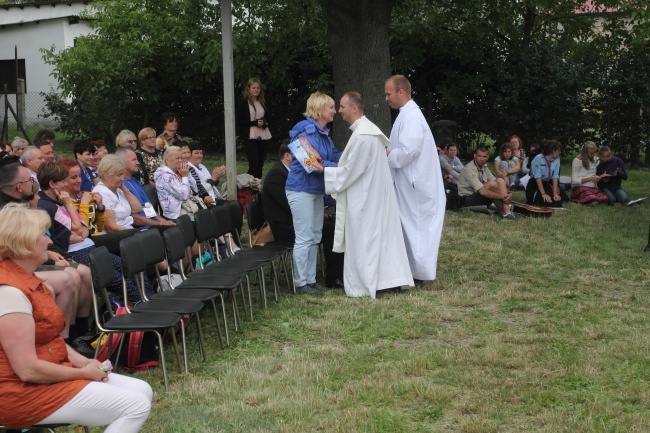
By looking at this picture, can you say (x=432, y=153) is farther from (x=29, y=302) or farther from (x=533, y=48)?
(x=533, y=48)

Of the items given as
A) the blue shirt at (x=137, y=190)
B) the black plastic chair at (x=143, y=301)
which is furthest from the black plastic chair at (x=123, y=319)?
the blue shirt at (x=137, y=190)

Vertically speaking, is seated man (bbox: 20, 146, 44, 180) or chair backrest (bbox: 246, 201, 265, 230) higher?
seated man (bbox: 20, 146, 44, 180)

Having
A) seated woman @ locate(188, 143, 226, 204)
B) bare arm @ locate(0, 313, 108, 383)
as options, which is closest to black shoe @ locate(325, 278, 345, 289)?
seated woman @ locate(188, 143, 226, 204)

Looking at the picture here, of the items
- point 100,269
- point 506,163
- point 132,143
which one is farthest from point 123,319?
point 506,163

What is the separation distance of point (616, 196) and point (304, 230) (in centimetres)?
792

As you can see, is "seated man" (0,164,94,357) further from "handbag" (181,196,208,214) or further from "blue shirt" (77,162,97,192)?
"handbag" (181,196,208,214)

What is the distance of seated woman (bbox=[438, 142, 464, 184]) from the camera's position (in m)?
Result: 14.6

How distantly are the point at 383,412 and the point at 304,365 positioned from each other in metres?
1.06

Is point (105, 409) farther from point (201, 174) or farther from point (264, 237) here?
point (201, 174)

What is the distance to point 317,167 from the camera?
855cm

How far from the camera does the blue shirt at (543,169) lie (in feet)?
48.2

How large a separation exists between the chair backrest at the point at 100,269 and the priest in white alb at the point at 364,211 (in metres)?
2.75

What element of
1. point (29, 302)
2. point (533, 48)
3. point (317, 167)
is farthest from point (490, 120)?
point (29, 302)

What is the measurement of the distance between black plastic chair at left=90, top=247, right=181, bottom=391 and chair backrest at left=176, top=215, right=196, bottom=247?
145cm
